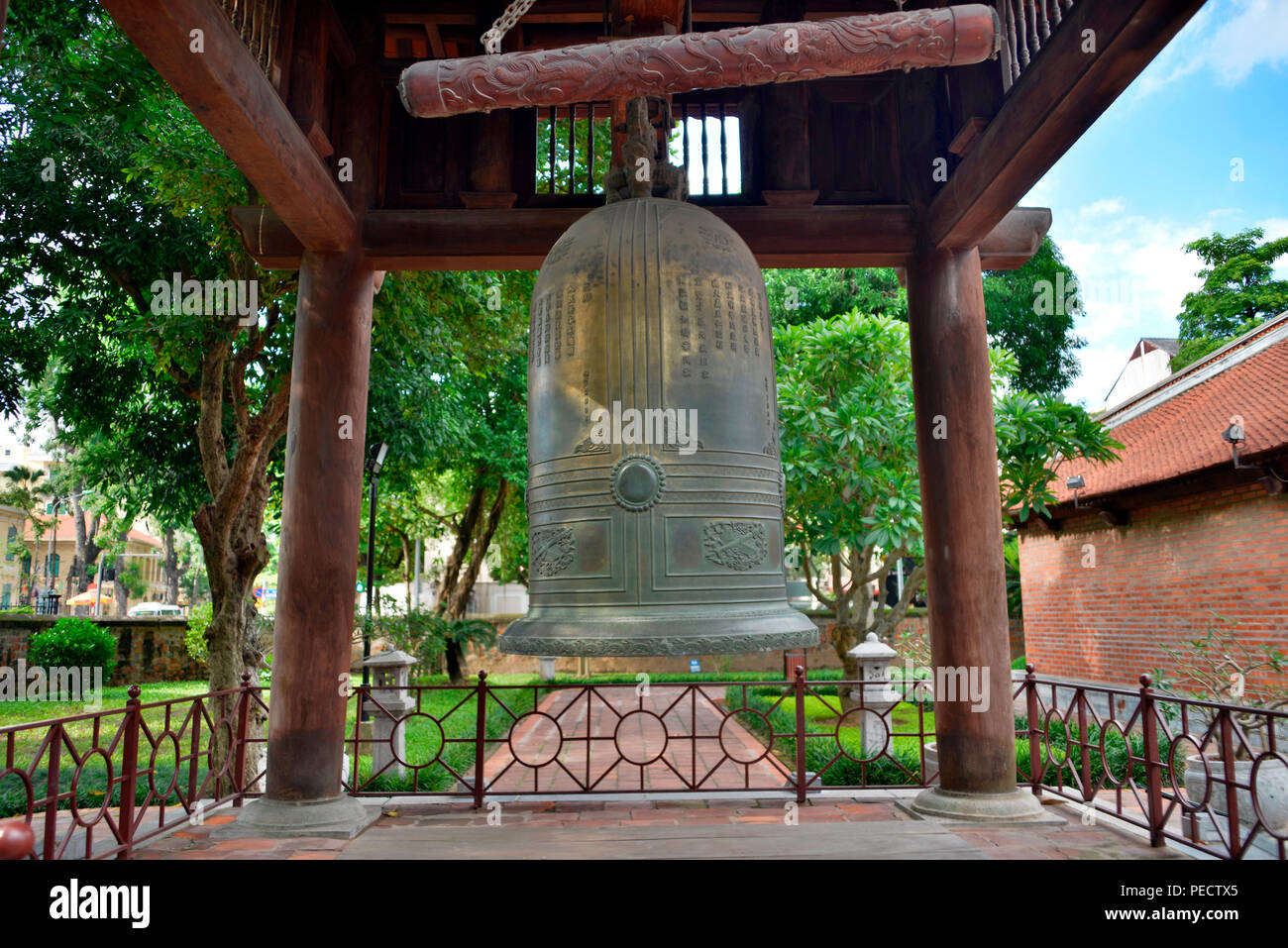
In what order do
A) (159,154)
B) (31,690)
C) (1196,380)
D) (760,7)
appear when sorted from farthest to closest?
(31,690)
(1196,380)
(159,154)
(760,7)

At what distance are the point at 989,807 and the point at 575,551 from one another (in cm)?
390

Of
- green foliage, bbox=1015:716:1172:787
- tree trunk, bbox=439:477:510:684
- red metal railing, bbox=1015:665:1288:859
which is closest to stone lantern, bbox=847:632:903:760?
green foliage, bbox=1015:716:1172:787

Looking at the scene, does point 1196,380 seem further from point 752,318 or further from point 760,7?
point 752,318

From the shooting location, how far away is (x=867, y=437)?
10391 mm

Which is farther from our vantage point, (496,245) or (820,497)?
(820,497)

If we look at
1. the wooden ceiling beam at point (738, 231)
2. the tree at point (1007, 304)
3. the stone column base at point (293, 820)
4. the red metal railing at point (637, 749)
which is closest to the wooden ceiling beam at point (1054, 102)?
the wooden ceiling beam at point (738, 231)

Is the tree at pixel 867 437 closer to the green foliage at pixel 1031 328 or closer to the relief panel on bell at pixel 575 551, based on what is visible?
the relief panel on bell at pixel 575 551

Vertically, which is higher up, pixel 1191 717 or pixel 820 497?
pixel 820 497

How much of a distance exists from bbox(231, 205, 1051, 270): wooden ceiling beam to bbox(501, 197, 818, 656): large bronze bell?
2.51 metres

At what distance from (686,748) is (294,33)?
9048 millimetres

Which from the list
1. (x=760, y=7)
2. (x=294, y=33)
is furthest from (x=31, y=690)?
(x=760, y=7)

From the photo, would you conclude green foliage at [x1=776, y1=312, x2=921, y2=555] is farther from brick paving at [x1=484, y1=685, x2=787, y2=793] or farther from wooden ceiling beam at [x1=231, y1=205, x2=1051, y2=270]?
wooden ceiling beam at [x1=231, y1=205, x2=1051, y2=270]

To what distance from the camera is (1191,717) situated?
10.0 meters

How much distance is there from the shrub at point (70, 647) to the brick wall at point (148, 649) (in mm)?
1813
